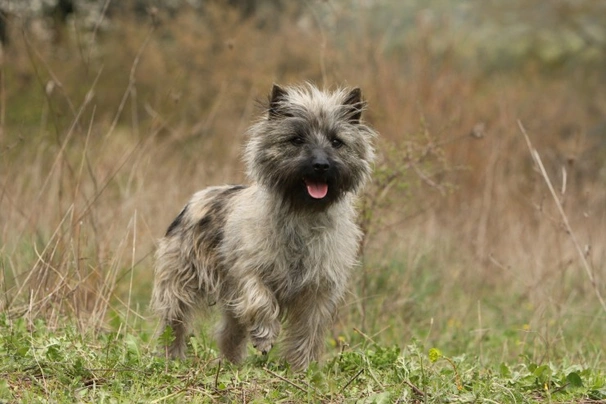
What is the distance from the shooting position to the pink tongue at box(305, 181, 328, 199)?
5.18 m

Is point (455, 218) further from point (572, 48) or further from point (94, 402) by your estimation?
point (572, 48)

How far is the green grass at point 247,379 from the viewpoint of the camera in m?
4.41

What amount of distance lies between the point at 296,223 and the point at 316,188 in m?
0.27

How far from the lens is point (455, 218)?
10164mm

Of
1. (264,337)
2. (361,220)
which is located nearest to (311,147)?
(264,337)

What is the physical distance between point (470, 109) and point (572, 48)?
9.14 m

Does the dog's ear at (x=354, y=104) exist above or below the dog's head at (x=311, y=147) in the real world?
above

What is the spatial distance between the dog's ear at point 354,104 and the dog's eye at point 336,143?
191 mm

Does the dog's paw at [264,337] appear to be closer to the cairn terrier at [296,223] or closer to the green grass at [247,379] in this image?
the cairn terrier at [296,223]

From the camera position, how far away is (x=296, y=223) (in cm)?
533

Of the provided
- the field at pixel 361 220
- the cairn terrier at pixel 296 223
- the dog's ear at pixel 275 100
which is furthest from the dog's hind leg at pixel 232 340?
the dog's ear at pixel 275 100

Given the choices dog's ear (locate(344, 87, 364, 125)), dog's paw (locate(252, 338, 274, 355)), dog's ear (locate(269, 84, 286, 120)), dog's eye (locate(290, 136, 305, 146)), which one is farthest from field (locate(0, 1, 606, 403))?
dog's ear (locate(344, 87, 364, 125))

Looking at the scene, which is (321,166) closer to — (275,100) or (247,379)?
(275,100)

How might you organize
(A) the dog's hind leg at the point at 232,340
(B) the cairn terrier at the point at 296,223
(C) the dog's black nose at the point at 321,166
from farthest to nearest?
1. (A) the dog's hind leg at the point at 232,340
2. (B) the cairn terrier at the point at 296,223
3. (C) the dog's black nose at the point at 321,166
